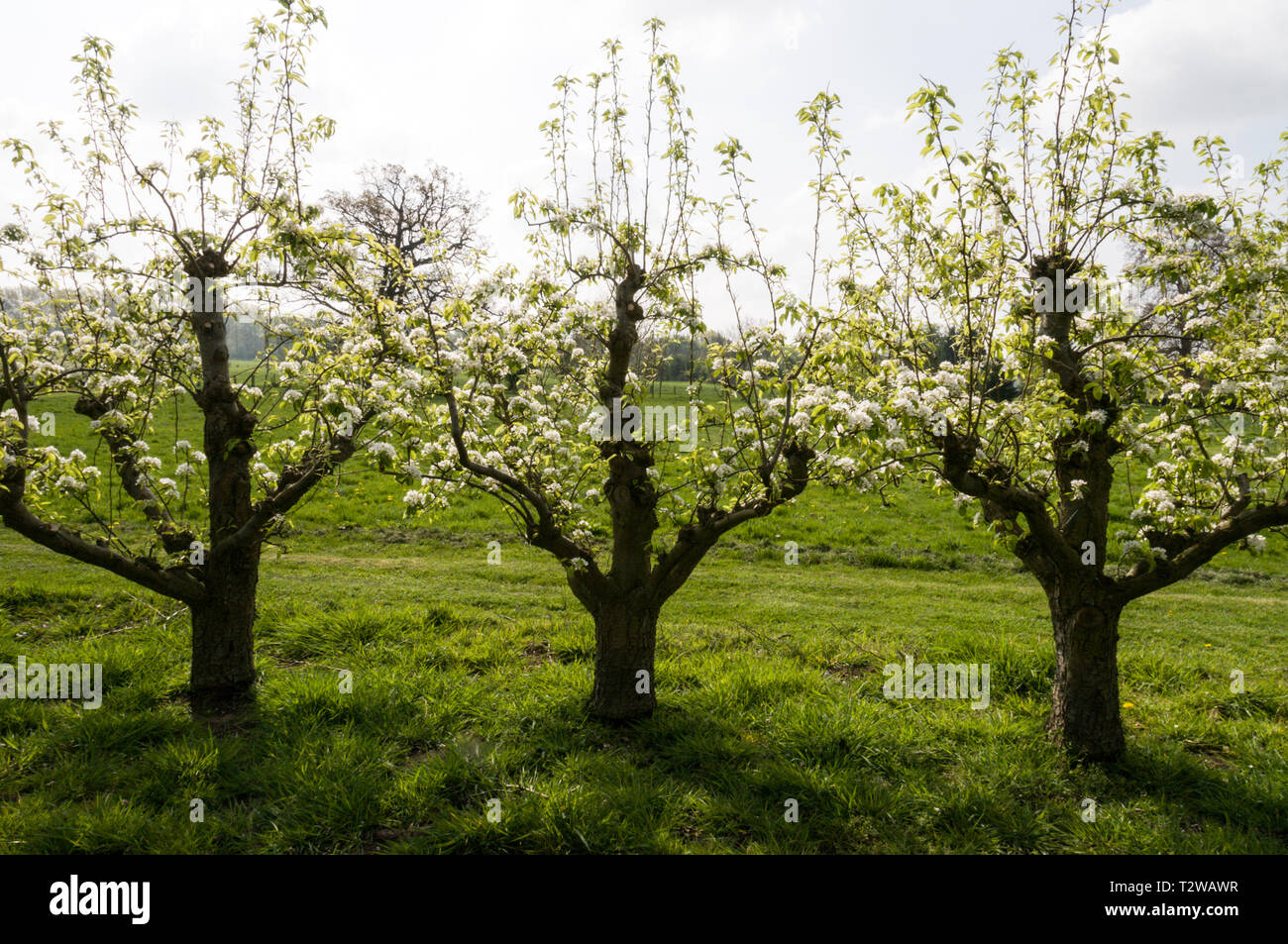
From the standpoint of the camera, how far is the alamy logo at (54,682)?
709 cm

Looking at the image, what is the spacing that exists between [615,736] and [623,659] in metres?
0.73

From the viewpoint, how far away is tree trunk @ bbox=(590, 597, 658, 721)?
6.94 meters

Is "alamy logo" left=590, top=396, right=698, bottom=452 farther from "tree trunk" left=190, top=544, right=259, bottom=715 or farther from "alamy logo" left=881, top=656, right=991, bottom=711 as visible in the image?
"tree trunk" left=190, top=544, right=259, bottom=715

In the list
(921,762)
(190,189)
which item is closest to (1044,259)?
(921,762)

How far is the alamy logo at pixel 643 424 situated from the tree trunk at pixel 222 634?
12.3 ft

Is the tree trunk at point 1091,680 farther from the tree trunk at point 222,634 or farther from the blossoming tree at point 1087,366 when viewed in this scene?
the tree trunk at point 222,634

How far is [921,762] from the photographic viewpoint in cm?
623

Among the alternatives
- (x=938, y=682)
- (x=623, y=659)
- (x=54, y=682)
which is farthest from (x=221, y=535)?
(x=938, y=682)
